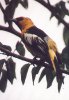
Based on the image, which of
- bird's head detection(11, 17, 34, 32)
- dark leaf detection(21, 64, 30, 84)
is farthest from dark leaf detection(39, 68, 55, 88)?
bird's head detection(11, 17, 34, 32)

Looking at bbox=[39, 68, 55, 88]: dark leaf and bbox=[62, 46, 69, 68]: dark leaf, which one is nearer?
bbox=[62, 46, 69, 68]: dark leaf

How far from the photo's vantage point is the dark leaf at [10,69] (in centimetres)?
170

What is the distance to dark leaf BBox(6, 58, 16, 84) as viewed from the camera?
5.58 ft

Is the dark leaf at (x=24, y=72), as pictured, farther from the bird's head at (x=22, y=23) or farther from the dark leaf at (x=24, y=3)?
the bird's head at (x=22, y=23)

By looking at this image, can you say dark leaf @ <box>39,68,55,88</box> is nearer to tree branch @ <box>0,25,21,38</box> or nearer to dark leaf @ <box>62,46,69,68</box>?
dark leaf @ <box>62,46,69,68</box>

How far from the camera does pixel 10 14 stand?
171 centimetres

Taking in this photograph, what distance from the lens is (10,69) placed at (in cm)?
172

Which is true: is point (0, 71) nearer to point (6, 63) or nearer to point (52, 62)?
point (6, 63)

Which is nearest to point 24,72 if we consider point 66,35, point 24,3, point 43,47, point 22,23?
point 43,47

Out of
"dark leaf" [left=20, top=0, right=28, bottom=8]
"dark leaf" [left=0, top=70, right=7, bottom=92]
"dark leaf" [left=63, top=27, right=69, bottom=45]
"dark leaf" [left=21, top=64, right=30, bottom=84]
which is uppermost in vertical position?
"dark leaf" [left=20, top=0, right=28, bottom=8]

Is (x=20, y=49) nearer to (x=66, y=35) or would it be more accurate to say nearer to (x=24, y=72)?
(x=24, y=72)

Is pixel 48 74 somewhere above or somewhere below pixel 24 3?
below

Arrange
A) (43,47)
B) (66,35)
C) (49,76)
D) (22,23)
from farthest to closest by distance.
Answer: (22,23), (43,47), (49,76), (66,35)

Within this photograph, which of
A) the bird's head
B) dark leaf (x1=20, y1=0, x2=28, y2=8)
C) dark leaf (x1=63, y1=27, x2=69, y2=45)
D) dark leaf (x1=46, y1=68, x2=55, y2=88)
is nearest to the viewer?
dark leaf (x1=63, y1=27, x2=69, y2=45)
